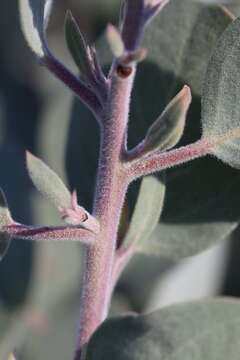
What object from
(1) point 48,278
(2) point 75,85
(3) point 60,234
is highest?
(2) point 75,85

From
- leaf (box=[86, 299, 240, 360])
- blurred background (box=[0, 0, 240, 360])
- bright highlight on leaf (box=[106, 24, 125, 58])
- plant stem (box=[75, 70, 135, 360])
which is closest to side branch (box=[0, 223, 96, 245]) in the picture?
plant stem (box=[75, 70, 135, 360])

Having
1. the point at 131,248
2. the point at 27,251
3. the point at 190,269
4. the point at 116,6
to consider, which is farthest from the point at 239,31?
the point at 116,6

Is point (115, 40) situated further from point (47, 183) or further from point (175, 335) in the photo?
point (175, 335)

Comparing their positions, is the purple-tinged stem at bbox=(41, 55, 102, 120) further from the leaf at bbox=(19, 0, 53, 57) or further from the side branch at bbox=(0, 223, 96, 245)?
the side branch at bbox=(0, 223, 96, 245)

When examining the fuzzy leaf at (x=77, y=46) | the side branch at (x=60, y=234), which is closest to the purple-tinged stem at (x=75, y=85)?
the fuzzy leaf at (x=77, y=46)

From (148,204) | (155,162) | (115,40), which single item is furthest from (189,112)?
(115,40)

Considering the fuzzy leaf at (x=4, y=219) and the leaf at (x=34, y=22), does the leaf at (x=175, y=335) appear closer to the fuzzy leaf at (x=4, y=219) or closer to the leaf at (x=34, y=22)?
the fuzzy leaf at (x=4, y=219)

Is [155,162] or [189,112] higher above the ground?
[155,162]

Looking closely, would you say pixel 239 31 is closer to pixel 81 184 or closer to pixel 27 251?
pixel 81 184
